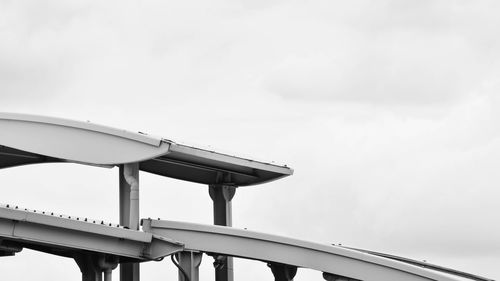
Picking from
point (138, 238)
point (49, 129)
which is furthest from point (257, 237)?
point (49, 129)

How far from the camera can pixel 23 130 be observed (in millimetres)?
33750

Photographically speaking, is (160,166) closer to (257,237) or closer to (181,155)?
(181,155)

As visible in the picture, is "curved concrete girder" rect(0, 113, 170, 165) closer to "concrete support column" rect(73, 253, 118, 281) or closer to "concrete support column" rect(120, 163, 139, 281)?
"concrete support column" rect(120, 163, 139, 281)

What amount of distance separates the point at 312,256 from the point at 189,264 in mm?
3603

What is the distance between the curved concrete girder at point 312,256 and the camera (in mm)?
32844

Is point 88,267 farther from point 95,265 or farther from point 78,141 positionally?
point 78,141

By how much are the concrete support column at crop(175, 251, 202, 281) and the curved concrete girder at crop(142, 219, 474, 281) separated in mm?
527

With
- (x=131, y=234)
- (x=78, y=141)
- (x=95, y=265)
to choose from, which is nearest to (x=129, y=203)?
(x=78, y=141)

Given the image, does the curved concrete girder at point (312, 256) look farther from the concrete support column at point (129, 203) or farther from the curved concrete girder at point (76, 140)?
the curved concrete girder at point (76, 140)

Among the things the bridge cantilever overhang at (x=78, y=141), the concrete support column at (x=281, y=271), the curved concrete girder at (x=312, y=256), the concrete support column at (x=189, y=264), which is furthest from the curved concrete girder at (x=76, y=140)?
the concrete support column at (x=281, y=271)

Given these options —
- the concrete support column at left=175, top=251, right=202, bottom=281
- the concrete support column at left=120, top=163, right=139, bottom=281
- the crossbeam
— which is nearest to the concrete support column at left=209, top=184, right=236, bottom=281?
the concrete support column at left=120, top=163, right=139, bottom=281

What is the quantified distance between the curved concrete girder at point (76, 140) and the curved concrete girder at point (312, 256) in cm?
292

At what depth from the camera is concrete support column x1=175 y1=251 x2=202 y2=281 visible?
3209cm

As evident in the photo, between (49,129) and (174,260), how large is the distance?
4945mm
